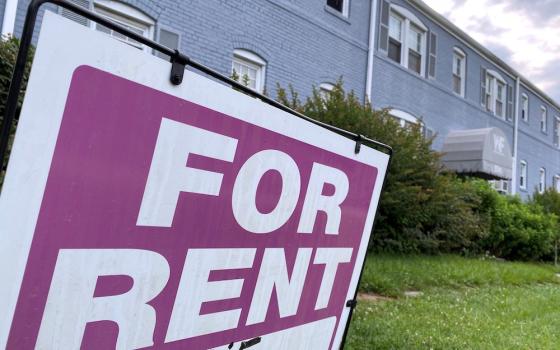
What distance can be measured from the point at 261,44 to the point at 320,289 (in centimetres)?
820

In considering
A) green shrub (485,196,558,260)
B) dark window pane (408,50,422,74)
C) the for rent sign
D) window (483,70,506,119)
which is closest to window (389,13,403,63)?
dark window pane (408,50,422,74)

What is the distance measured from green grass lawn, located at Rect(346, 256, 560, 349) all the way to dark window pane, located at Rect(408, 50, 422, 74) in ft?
26.7

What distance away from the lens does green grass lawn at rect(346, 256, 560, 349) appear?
359cm

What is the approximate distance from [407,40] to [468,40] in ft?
13.1

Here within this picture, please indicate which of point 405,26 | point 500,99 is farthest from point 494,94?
point 405,26

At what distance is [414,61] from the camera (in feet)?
47.1

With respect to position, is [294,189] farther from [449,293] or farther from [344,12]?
[344,12]

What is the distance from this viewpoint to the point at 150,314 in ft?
3.89

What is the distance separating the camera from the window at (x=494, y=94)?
59.2ft

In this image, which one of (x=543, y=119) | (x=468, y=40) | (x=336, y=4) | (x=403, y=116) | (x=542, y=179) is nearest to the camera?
(x=336, y=4)

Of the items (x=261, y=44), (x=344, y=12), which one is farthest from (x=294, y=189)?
(x=344, y=12)

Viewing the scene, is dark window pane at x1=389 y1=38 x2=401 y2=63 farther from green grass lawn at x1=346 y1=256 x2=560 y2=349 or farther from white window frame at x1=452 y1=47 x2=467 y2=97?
green grass lawn at x1=346 y1=256 x2=560 y2=349

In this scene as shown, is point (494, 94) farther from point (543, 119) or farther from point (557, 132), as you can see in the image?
point (557, 132)

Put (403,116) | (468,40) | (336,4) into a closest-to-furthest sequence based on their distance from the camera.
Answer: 1. (336,4)
2. (403,116)
3. (468,40)
